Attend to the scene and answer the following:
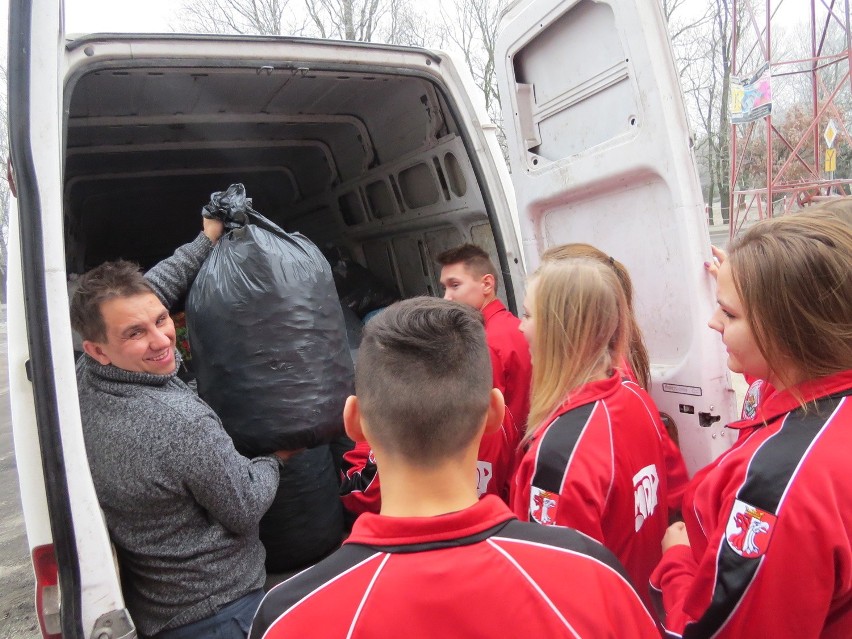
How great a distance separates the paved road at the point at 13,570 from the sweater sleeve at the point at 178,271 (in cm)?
209

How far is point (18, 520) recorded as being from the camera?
4336mm

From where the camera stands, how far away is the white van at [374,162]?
1403 millimetres

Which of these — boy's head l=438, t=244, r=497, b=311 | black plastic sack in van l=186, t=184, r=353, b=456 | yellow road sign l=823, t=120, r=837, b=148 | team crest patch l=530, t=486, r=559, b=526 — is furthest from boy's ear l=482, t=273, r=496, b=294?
yellow road sign l=823, t=120, r=837, b=148

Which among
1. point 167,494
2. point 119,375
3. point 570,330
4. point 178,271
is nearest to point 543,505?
point 570,330

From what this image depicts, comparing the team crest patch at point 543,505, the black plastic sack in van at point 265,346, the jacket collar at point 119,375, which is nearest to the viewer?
the team crest patch at point 543,505

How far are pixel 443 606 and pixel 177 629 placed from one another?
3.56 feet

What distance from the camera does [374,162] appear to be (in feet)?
12.2

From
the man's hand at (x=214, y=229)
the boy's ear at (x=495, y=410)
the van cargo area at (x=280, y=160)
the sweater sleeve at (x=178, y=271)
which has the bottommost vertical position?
the boy's ear at (x=495, y=410)

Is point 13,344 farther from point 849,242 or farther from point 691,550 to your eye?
point 849,242

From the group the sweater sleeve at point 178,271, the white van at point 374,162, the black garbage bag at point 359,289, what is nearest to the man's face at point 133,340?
the white van at point 374,162

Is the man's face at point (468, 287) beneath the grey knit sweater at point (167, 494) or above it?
above

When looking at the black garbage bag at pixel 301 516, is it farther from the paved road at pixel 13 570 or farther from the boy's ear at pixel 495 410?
the paved road at pixel 13 570

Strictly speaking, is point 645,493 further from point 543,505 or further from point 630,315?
point 630,315

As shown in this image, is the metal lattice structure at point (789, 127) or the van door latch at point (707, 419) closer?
the van door latch at point (707, 419)
